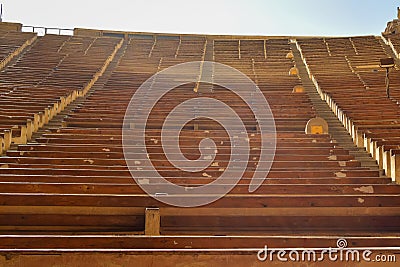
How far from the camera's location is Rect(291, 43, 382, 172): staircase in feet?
15.8

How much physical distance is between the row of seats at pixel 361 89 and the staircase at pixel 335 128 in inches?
3.7

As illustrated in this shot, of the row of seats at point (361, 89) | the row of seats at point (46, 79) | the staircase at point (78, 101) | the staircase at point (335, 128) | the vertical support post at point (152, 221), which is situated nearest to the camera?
the vertical support post at point (152, 221)

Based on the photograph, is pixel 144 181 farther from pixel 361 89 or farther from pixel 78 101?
pixel 361 89

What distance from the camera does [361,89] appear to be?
9.50 meters

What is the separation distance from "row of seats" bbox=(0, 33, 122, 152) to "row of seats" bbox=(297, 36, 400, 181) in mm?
4500

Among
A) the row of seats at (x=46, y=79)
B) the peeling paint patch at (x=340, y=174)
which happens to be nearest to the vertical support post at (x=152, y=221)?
the peeling paint patch at (x=340, y=174)

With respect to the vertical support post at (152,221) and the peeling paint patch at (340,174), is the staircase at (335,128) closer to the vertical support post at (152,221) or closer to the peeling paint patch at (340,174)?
the peeling paint patch at (340,174)

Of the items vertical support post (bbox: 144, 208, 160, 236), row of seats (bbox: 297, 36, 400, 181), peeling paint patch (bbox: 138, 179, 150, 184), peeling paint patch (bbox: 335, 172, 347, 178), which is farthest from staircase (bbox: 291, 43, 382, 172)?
vertical support post (bbox: 144, 208, 160, 236)

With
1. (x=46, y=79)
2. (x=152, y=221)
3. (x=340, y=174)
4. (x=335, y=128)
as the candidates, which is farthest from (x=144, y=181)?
(x=46, y=79)

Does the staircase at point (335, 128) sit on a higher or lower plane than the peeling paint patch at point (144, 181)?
higher

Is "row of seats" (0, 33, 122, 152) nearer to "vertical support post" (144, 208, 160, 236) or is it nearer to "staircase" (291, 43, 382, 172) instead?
"vertical support post" (144, 208, 160, 236)

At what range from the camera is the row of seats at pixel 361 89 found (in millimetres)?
4980

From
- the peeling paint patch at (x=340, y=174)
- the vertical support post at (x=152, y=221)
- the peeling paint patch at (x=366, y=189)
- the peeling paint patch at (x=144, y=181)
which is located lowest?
the vertical support post at (x=152, y=221)

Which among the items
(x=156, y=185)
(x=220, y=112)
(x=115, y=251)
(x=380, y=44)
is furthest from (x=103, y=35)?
(x=115, y=251)
